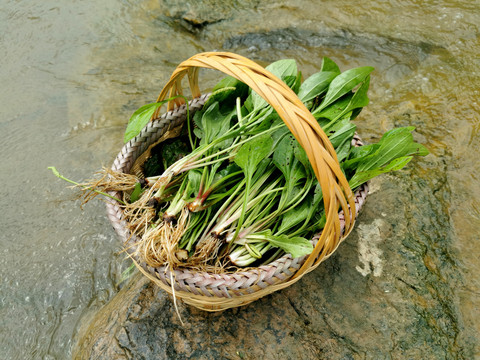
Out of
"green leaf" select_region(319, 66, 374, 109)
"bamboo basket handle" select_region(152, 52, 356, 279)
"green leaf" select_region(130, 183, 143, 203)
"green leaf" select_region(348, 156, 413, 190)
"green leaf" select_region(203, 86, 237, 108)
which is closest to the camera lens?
"bamboo basket handle" select_region(152, 52, 356, 279)

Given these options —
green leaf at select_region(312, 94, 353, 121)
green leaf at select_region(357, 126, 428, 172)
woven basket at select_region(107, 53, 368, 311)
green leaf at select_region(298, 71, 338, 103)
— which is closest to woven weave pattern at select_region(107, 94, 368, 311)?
woven basket at select_region(107, 53, 368, 311)

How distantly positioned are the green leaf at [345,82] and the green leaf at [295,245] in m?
0.67

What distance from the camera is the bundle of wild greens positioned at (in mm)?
1386

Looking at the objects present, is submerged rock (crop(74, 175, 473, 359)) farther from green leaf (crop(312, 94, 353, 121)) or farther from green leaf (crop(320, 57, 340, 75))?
green leaf (crop(320, 57, 340, 75))

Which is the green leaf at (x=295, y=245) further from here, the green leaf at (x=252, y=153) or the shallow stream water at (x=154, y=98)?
the shallow stream water at (x=154, y=98)

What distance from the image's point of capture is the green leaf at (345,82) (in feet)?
5.15

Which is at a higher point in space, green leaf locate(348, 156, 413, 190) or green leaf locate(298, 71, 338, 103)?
green leaf locate(298, 71, 338, 103)

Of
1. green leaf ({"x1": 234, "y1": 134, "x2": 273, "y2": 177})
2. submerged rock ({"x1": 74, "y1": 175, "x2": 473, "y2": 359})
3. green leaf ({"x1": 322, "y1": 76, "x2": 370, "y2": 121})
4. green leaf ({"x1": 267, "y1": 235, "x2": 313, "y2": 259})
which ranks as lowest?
submerged rock ({"x1": 74, "y1": 175, "x2": 473, "y2": 359})

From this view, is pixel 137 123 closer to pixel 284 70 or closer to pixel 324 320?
pixel 284 70

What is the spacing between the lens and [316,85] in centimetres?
164

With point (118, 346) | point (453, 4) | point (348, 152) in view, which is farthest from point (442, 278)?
point (453, 4)

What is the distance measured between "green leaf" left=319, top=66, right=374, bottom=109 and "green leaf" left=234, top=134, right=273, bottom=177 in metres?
0.40

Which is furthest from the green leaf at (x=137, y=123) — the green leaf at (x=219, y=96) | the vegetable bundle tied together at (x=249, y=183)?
the green leaf at (x=219, y=96)

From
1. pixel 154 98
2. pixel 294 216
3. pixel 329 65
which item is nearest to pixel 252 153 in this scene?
pixel 294 216
